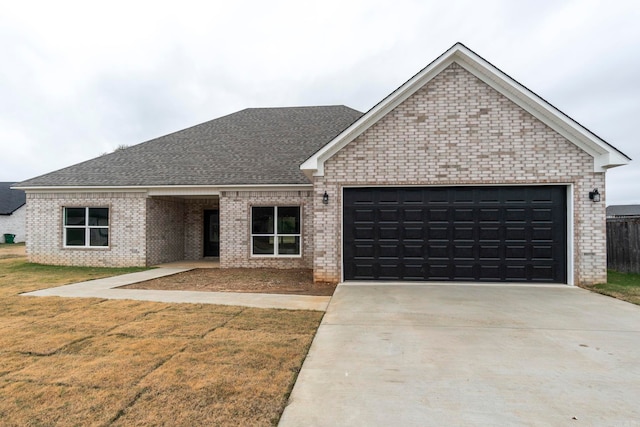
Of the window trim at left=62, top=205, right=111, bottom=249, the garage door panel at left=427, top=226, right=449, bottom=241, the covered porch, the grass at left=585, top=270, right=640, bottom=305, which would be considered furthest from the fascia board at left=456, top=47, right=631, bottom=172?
the window trim at left=62, top=205, right=111, bottom=249

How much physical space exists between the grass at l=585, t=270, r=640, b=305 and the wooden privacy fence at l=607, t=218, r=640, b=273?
66 cm

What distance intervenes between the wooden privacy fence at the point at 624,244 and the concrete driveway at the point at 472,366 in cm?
587

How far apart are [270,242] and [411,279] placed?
5.72 metres

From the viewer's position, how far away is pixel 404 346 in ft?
14.3

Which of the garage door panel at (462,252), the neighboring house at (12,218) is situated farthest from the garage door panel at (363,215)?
the neighboring house at (12,218)

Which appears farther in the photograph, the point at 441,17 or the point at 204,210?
the point at 204,210

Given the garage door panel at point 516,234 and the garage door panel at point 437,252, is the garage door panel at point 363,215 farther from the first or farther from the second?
the garage door panel at point 516,234

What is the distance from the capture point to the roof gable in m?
8.20

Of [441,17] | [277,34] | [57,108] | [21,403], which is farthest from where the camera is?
[57,108]

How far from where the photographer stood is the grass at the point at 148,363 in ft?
9.27

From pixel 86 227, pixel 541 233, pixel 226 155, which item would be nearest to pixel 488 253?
pixel 541 233

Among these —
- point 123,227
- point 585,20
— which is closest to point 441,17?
point 585,20

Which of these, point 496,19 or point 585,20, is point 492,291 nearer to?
point 496,19

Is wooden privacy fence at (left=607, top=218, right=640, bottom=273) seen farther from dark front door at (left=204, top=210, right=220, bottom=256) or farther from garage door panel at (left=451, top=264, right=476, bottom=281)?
dark front door at (left=204, top=210, right=220, bottom=256)
